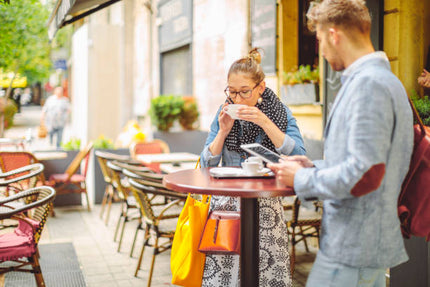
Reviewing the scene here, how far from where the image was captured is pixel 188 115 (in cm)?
993

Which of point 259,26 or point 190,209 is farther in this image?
point 259,26

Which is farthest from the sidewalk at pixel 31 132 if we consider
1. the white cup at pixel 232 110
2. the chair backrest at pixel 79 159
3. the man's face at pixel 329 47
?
the man's face at pixel 329 47

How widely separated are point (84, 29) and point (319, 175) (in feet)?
40.6

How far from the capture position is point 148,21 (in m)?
14.0

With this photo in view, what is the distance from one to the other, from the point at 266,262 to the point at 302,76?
13.0ft

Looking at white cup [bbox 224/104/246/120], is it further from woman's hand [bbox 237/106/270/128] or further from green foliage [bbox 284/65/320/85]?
green foliage [bbox 284/65/320/85]

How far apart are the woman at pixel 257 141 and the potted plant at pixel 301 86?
3337 millimetres

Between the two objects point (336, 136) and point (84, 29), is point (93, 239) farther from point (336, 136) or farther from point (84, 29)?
point (84, 29)

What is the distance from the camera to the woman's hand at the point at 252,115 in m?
2.58

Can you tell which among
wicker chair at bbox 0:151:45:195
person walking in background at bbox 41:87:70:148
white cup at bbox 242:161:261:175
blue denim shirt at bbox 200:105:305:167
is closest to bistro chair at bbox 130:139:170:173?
wicker chair at bbox 0:151:45:195

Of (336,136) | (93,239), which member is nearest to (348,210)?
(336,136)

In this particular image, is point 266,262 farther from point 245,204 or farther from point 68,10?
point 68,10

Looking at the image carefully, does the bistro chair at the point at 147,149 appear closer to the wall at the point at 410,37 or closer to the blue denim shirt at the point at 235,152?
the wall at the point at 410,37

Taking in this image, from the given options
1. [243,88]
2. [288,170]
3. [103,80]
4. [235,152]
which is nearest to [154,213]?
[235,152]
